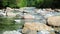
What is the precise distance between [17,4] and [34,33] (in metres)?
7.81

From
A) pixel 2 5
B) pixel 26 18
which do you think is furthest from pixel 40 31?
pixel 2 5

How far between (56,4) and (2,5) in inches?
145

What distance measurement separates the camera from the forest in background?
1027 centimetres

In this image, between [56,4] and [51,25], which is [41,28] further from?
[56,4]

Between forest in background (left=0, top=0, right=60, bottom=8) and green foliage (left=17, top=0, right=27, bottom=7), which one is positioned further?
green foliage (left=17, top=0, right=27, bottom=7)

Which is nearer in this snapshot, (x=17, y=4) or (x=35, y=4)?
(x=17, y=4)

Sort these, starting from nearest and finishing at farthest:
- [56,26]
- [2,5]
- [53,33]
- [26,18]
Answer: [53,33]
[56,26]
[26,18]
[2,5]

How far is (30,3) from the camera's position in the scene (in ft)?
38.9

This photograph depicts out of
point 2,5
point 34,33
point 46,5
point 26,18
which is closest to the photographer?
point 34,33

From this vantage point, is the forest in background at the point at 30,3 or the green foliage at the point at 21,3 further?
the green foliage at the point at 21,3

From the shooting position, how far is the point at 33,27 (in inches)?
131

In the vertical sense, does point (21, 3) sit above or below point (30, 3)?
above

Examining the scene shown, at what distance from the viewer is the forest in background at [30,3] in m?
10.3

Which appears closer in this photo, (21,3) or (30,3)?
(21,3)
